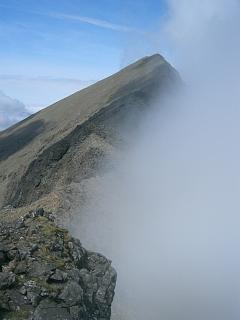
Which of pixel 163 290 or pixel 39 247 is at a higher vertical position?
pixel 163 290

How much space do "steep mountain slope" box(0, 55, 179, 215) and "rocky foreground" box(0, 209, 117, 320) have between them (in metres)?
23.5

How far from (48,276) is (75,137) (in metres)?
53.9

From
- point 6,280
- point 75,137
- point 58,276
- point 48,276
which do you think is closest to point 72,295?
point 58,276

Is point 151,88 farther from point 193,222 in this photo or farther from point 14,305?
point 14,305

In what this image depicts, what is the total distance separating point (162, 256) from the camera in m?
77.2

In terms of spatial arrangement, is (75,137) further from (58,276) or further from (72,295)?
(72,295)

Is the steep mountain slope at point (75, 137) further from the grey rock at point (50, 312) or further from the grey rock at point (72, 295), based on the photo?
the grey rock at point (50, 312)

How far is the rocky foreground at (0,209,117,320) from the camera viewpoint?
129 ft

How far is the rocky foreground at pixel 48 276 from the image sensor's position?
39375 millimetres

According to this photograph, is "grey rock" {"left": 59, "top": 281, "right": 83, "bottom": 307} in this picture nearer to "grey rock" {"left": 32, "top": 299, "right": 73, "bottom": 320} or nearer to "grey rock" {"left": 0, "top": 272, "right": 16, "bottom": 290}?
"grey rock" {"left": 32, "top": 299, "right": 73, "bottom": 320}

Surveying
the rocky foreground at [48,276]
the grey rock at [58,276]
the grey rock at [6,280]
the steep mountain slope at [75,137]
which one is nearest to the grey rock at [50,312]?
the rocky foreground at [48,276]

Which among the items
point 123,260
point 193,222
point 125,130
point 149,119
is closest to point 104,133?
point 125,130

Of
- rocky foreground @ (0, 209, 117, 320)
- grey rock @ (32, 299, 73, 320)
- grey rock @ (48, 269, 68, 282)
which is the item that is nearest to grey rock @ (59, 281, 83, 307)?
rocky foreground @ (0, 209, 117, 320)

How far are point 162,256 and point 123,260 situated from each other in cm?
828
